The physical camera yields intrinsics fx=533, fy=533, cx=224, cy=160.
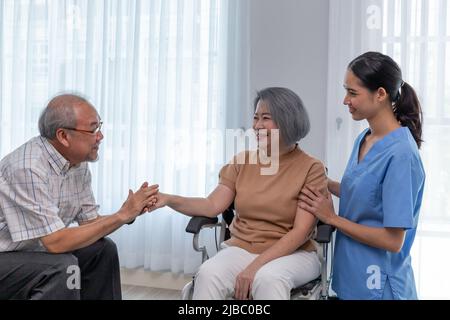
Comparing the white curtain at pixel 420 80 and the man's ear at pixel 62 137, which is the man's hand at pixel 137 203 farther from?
the white curtain at pixel 420 80

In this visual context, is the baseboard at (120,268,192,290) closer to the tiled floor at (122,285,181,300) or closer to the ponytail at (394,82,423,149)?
the tiled floor at (122,285,181,300)

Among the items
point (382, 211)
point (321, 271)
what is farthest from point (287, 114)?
point (321, 271)

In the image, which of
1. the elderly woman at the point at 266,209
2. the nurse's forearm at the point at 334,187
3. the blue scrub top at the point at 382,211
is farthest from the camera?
the nurse's forearm at the point at 334,187

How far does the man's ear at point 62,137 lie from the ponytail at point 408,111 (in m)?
1.21

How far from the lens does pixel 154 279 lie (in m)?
3.18

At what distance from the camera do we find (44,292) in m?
1.75

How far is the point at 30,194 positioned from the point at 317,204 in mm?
1015

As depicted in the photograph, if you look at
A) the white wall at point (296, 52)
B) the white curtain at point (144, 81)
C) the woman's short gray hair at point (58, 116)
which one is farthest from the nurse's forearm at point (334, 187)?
the woman's short gray hair at point (58, 116)

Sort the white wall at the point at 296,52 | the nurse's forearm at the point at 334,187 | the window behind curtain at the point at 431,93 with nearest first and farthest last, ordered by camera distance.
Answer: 1. the nurse's forearm at the point at 334,187
2. the window behind curtain at the point at 431,93
3. the white wall at the point at 296,52

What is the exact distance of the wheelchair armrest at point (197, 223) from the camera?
2031 millimetres

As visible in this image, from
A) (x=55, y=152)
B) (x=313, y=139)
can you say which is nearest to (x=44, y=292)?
(x=55, y=152)

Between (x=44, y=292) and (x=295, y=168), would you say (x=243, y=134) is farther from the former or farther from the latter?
(x=44, y=292)

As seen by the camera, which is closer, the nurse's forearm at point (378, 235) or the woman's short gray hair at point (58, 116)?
the nurse's forearm at point (378, 235)

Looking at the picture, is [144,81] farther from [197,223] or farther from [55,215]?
[55,215]
